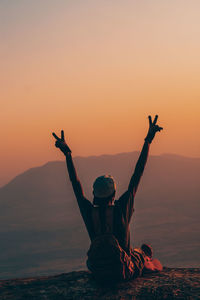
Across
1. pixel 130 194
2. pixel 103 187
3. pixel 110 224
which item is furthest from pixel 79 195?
pixel 130 194

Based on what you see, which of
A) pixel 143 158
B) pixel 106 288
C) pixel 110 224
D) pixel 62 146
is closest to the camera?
pixel 106 288

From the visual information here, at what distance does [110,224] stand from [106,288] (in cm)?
83

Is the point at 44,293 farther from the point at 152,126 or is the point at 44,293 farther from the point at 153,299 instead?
the point at 152,126

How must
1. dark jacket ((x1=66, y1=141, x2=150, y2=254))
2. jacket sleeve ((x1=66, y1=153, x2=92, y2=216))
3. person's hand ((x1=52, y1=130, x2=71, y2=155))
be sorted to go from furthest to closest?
person's hand ((x1=52, y1=130, x2=71, y2=155))
jacket sleeve ((x1=66, y1=153, x2=92, y2=216))
dark jacket ((x1=66, y1=141, x2=150, y2=254))

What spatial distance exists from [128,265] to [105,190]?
101 centimetres

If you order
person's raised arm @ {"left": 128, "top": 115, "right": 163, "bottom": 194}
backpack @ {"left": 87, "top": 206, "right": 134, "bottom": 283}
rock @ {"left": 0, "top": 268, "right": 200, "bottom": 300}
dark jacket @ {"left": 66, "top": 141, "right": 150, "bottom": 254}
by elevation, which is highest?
person's raised arm @ {"left": 128, "top": 115, "right": 163, "bottom": 194}

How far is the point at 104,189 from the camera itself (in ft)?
22.2

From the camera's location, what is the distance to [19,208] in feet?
518

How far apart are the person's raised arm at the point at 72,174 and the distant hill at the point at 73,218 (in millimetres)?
80612

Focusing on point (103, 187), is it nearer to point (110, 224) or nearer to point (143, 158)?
point (110, 224)

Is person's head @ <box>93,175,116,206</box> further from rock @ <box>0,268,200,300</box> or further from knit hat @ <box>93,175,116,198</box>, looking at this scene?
rock @ <box>0,268,200,300</box>

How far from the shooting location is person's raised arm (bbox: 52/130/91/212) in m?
6.94

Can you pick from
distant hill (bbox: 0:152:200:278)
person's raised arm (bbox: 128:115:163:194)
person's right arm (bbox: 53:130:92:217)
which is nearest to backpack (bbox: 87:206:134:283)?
person's right arm (bbox: 53:130:92:217)

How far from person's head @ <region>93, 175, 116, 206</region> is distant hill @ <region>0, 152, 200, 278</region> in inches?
3178
